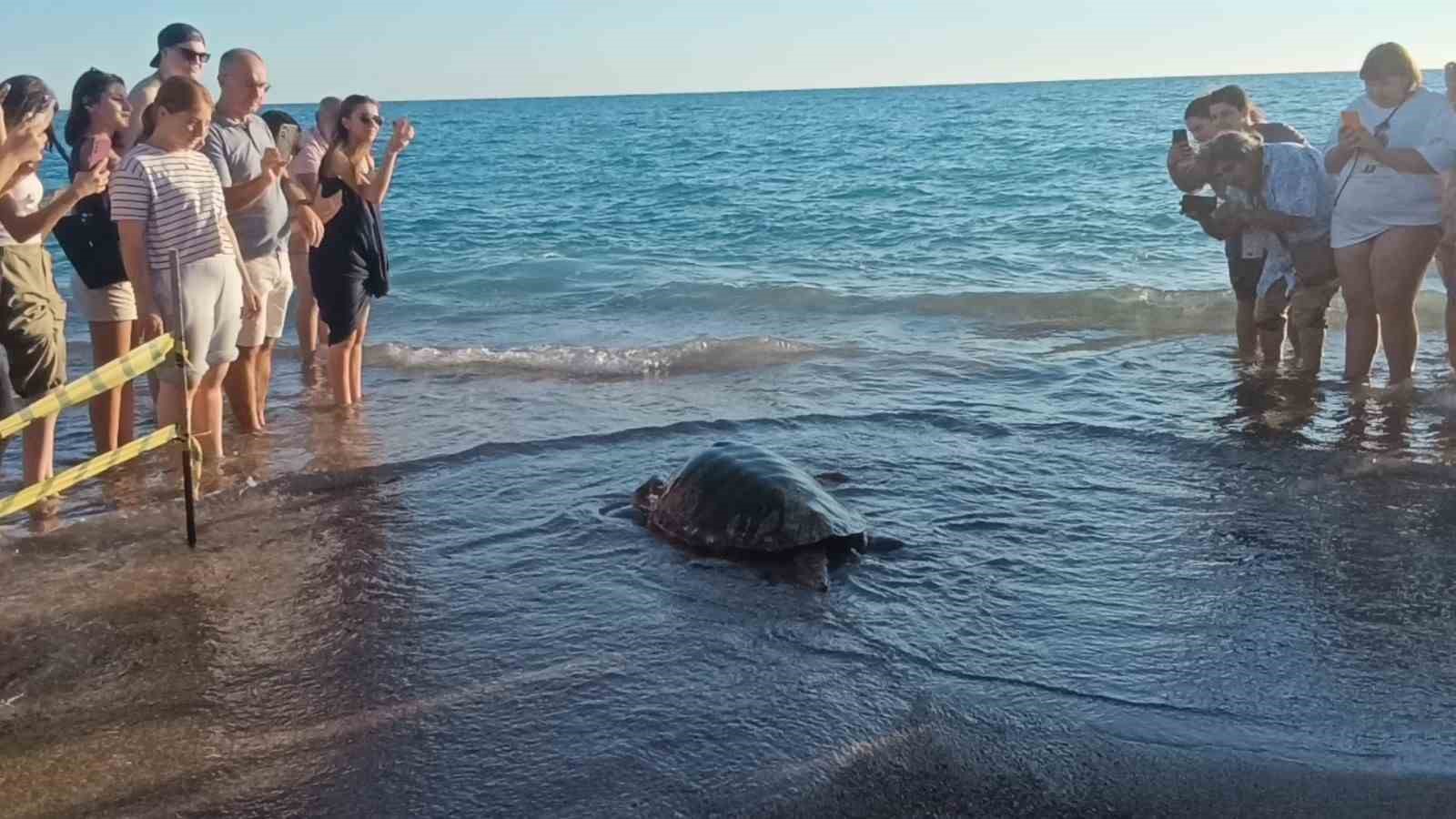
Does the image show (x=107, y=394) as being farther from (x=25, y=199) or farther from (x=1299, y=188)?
(x=1299, y=188)

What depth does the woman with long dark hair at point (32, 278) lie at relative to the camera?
448 centimetres

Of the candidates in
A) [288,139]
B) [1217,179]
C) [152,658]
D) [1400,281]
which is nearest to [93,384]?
[152,658]

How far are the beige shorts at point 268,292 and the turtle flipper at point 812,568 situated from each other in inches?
120

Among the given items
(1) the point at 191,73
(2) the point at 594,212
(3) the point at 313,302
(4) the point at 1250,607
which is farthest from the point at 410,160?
(4) the point at 1250,607

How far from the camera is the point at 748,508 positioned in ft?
15.4

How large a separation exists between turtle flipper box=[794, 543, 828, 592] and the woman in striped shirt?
2.32 meters

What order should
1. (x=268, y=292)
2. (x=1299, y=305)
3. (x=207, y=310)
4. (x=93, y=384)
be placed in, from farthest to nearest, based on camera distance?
(x=1299, y=305) → (x=268, y=292) → (x=207, y=310) → (x=93, y=384)

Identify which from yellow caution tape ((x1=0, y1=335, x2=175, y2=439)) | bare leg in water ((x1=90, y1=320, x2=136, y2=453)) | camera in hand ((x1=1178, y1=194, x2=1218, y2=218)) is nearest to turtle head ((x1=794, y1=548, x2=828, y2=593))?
yellow caution tape ((x1=0, y1=335, x2=175, y2=439))

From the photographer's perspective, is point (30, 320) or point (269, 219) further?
point (269, 219)

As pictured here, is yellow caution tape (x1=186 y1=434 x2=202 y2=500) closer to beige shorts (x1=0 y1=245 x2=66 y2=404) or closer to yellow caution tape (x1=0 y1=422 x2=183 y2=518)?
yellow caution tape (x1=0 y1=422 x2=183 y2=518)

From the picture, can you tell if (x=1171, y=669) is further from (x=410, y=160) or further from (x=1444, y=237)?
(x=410, y=160)

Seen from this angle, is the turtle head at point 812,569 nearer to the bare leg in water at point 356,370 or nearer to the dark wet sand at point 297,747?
the dark wet sand at point 297,747

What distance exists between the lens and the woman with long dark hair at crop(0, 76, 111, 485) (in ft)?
14.7

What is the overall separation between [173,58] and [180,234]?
1186 mm
